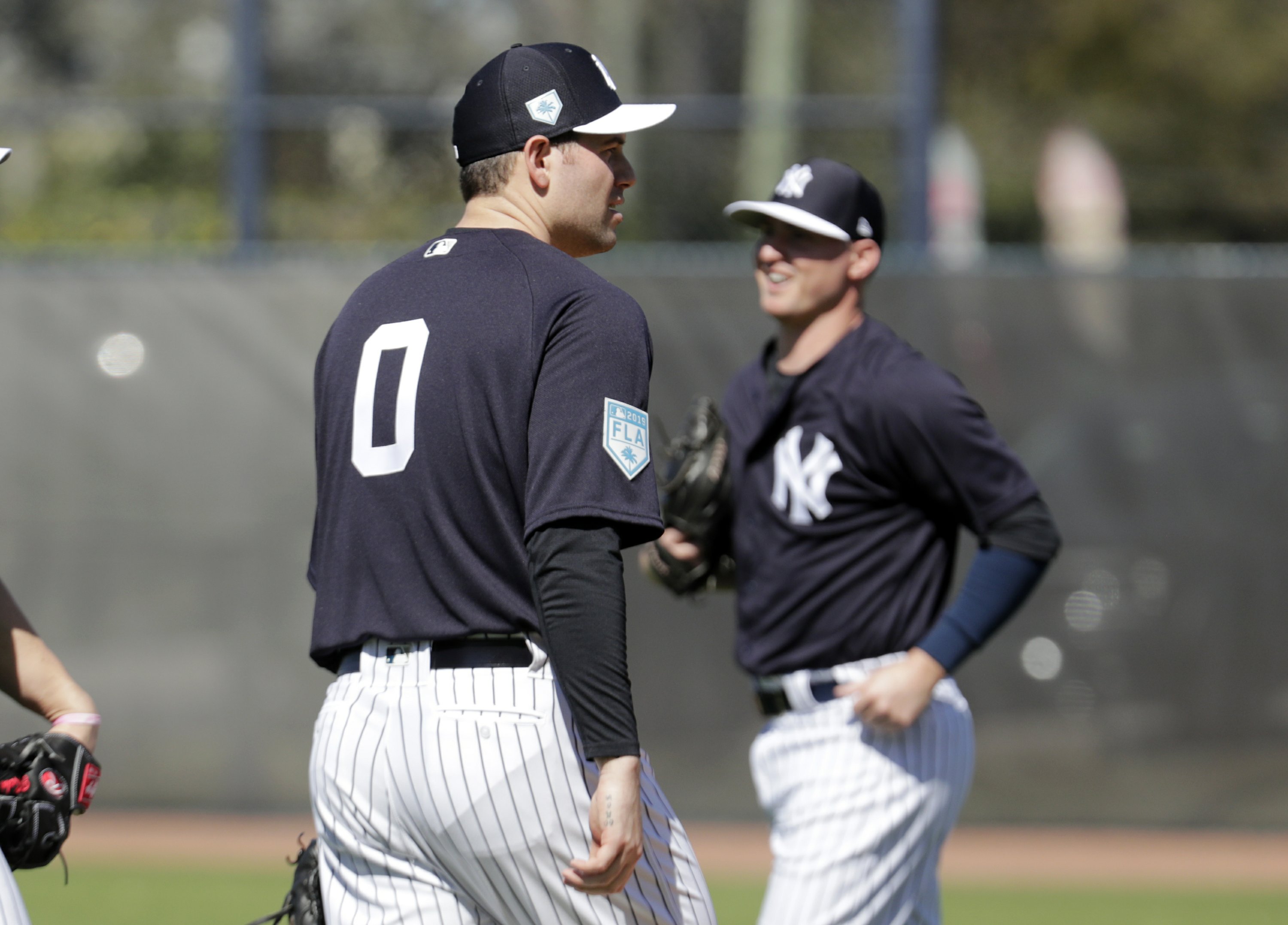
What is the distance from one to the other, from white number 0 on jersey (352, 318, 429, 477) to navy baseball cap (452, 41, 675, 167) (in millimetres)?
357

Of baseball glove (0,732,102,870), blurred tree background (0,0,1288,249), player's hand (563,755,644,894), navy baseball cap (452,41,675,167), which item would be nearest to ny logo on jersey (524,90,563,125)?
navy baseball cap (452,41,675,167)

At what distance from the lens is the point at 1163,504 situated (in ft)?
22.3

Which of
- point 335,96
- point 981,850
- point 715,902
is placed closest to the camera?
point 715,902

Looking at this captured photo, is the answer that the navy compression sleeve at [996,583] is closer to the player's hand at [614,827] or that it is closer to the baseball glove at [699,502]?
the baseball glove at [699,502]

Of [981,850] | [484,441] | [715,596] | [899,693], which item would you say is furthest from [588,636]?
[981,850]

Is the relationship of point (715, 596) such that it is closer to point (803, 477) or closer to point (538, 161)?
point (803, 477)

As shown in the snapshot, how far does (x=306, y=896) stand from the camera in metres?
2.69

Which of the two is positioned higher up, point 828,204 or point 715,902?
point 828,204

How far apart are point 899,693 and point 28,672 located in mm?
1673

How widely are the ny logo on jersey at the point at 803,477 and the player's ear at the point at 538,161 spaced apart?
1120mm

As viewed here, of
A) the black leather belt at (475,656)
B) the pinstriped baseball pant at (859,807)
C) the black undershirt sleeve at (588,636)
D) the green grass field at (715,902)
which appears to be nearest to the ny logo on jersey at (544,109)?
the black undershirt sleeve at (588,636)

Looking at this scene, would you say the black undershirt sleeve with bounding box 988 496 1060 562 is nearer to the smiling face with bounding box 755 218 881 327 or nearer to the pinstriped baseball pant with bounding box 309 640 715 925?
the smiling face with bounding box 755 218 881 327

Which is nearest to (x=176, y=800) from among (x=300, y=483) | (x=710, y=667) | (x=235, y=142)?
(x=300, y=483)

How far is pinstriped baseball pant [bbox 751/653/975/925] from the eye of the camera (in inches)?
126
